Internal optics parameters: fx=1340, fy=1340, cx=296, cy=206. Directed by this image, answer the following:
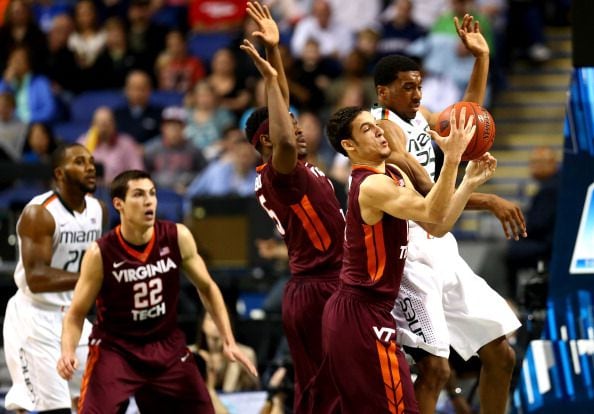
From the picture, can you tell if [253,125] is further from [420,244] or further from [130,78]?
[130,78]

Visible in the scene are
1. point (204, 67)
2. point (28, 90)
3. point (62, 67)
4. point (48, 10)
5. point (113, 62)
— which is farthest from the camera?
point (48, 10)

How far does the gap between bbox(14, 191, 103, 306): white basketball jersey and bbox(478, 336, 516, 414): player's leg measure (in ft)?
9.57

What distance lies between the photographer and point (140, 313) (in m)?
8.15

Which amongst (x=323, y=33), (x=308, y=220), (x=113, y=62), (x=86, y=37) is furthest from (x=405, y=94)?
(x=86, y=37)

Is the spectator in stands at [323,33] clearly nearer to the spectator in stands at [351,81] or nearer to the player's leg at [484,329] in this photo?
the spectator in stands at [351,81]

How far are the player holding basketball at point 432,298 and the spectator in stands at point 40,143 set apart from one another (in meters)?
7.07

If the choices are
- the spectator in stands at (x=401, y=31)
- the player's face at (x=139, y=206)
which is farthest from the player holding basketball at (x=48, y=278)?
the spectator in stands at (x=401, y=31)

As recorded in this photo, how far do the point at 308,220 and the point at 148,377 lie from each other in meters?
1.36

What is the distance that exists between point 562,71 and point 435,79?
1.79 meters

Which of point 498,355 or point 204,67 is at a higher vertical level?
point 204,67

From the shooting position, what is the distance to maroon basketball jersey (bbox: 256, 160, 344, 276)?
7.83m

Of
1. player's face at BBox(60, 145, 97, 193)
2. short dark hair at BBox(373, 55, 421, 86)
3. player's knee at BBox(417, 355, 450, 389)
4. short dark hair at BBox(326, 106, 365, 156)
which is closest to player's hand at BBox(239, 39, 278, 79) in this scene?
short dark hair at BBox(326, 106, 365, 156)

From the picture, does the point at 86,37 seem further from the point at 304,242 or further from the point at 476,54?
the point at 304,242

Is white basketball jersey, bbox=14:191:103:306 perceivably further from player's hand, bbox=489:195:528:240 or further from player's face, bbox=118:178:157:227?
player's hand, bbox=489:195:528:240
